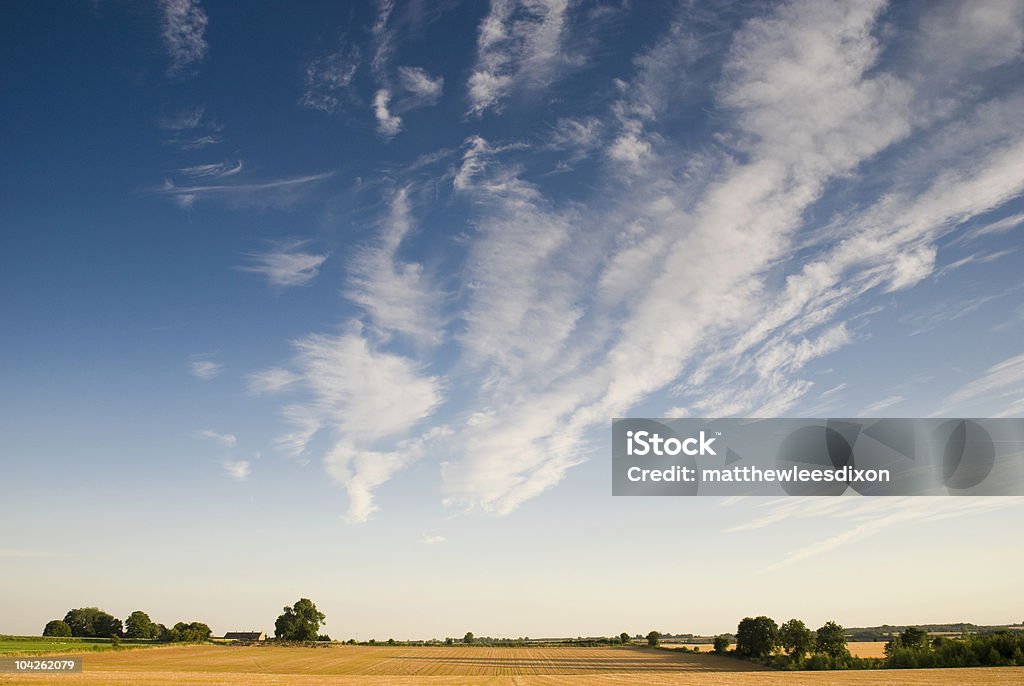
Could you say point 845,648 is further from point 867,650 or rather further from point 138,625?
point 138,625

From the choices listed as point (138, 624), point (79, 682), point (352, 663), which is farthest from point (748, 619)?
point (138, 624)

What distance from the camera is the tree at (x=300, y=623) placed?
564 feet

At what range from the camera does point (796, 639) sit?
10456 centimetres

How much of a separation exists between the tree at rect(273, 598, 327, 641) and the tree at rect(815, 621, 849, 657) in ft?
430

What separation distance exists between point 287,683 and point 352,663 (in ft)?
187

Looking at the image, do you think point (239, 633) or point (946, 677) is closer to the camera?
point (946, 677)

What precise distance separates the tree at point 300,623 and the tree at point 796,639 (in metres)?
126

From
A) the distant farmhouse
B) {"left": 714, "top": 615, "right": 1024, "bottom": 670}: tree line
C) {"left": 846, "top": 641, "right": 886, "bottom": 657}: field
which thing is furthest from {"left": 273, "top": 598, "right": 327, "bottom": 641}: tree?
{"left": 846, "top": 641, "right": 886, "bottom": 657}: field

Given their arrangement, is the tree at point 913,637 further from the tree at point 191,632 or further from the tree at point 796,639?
the tree at point 191,632

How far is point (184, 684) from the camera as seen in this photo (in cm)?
4616

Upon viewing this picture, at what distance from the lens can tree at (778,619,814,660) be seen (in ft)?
338

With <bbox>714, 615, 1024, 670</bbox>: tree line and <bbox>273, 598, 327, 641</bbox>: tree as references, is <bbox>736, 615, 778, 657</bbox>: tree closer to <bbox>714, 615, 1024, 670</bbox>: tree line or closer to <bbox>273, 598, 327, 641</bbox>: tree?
<bbox>714, 615, 1024, 670</bbox>: tree line

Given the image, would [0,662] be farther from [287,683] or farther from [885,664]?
[885,664]

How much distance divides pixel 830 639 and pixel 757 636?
12564 mm
